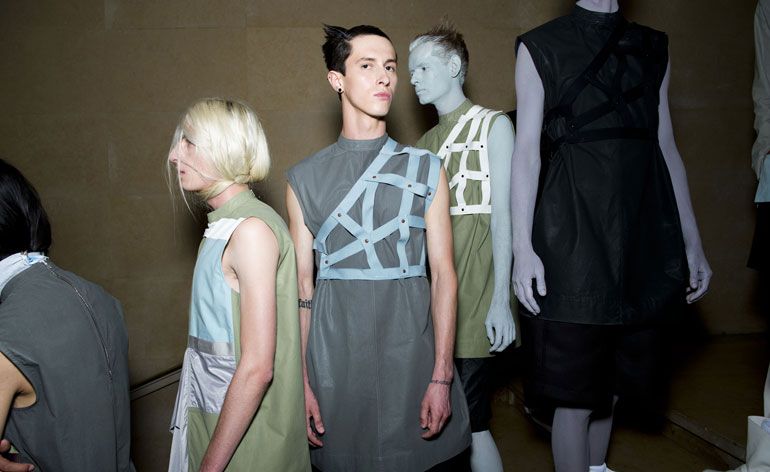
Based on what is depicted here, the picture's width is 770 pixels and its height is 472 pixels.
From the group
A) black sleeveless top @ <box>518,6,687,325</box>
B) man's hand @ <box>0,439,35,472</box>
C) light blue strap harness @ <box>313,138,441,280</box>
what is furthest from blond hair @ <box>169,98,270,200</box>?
black sleeveless top @ <box>518,6,687,325</box>

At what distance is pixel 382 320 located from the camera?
5.73 ft

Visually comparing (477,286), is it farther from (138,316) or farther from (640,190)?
(138,316)

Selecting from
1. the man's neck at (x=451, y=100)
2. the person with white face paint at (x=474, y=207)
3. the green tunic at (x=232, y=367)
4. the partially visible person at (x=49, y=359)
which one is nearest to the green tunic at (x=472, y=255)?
the person with white face paint at (x=474, y=207)

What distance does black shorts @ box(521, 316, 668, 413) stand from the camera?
6.07ft

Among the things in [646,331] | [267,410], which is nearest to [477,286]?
[646,331]

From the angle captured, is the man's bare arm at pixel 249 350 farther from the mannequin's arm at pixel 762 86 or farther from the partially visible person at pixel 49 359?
the mannequin's arm at pixel 762 86

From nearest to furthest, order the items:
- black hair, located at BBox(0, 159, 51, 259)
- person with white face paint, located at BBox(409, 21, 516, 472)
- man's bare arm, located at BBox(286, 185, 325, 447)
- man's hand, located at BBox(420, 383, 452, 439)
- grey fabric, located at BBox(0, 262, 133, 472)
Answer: grey fabric, located at BBox(0, 262, 133, 472) < black hair, located at BBox(0, 159, 51, 259) < man's hand, located at BBox(420, 383, 452, 439) < man's bare arm, located at BBox(286, 185, 325, 447) < person with white face paint, located at BBox(409, 21, 516, 472)

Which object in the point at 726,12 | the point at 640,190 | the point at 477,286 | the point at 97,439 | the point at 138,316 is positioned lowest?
the point at 138,316

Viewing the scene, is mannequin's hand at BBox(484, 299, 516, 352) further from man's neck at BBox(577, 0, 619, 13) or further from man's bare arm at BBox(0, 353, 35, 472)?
man's bare arm at BBox(0, 353, 35, 472)

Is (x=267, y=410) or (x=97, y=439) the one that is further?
(x=97, y=439)

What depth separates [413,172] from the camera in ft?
5.86

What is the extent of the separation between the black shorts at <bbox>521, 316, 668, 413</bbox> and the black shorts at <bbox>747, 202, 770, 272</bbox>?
704mm

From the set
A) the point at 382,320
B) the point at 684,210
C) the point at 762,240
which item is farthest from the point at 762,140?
the point at 382,320

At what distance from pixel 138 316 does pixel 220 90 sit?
158 centimetres
